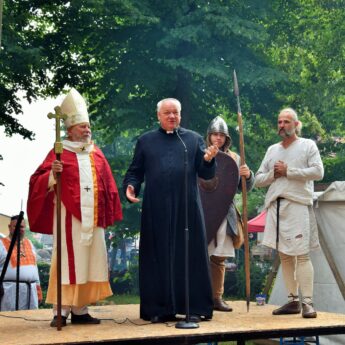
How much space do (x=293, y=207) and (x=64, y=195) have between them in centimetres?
222

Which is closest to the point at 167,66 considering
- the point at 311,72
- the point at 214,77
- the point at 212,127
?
the point at 214,77

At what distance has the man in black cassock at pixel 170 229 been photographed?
741 cm

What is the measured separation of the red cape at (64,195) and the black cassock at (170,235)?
0.25m

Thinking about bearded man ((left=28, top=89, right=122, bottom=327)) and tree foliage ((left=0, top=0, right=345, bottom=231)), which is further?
tree foliage ((left=0, top=0, right=345, bottom=231))

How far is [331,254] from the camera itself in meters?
11.2

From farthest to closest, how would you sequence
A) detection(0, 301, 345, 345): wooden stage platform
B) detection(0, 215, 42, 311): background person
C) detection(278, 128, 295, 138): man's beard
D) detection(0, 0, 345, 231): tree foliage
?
detection(0, 0, 345, 231): tree foliage, detection(0, 215, 42, 311): background person, detection(278, 128, 295, 138): man's beard, detection(0, 301, 345, 345): wooden stage platform

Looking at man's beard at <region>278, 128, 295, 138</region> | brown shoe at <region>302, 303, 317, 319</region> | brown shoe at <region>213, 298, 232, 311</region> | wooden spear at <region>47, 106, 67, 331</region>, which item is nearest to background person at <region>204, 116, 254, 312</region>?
brown shoe at <region>213, 298, 232, 311</region>

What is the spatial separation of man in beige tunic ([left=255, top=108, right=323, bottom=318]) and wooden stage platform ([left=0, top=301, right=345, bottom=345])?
1.32 ft

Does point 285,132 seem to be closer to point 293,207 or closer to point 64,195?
point 293,207

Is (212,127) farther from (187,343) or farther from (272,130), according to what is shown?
(272,130)

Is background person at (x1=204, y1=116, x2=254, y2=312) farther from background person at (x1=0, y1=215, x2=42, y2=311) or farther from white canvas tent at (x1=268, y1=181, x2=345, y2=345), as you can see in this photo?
background person at (x1=0, y1=215, x2=42, y2=311)

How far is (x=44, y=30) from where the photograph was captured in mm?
25984

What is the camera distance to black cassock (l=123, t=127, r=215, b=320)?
24.4 ft

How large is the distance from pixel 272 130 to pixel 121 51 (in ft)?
19.3
